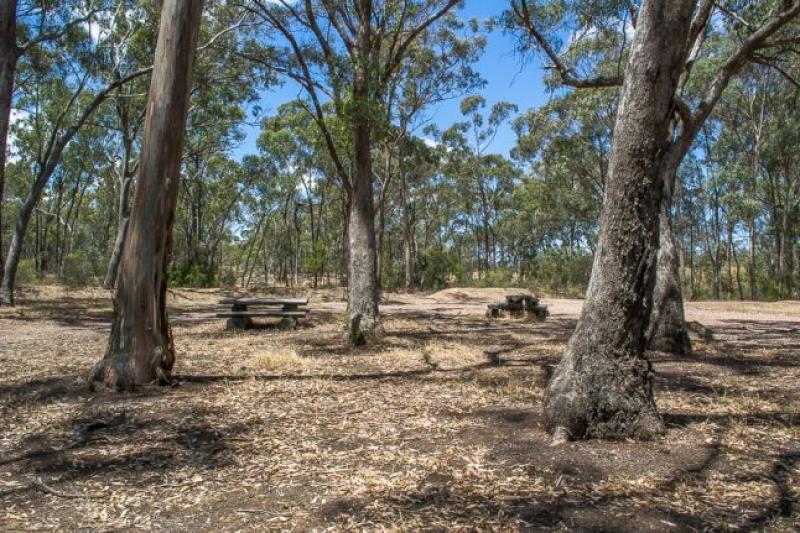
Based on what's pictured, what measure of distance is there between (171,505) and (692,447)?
313 cm

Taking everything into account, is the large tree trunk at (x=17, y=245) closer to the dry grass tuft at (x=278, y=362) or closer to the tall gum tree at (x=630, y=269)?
the dry grass tuft at (x=278, y=362)

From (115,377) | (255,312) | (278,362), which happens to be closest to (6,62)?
(255,312)

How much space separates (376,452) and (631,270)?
6.77 feet

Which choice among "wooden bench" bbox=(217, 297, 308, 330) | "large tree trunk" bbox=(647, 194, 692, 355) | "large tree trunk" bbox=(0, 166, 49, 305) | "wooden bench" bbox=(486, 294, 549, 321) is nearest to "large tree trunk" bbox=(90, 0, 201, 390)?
"wooden bench" bbox=(217, 297, 308, 330)

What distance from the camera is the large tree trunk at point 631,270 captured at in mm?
3777

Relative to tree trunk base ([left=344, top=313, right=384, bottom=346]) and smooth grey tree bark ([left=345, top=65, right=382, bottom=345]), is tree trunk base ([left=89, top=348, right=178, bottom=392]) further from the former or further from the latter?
smooth grey tree bark ([left=345, top=65, right=382, bottom=345])

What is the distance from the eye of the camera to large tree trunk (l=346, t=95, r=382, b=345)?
890 centimetres

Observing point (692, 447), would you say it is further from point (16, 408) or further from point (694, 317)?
point (694, 317)

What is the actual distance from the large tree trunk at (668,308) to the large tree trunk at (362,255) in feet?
13.1

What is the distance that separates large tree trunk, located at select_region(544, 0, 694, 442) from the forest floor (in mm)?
252

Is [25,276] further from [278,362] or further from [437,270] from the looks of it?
[278,362]

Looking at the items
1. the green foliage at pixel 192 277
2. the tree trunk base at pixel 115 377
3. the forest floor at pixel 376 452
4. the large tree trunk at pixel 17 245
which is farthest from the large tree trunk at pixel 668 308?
the green foliage at pixel 192 277

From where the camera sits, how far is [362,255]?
29.5 feet

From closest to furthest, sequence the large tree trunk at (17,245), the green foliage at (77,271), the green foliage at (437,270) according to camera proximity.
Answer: the large tree trunk at (17,245) < the green foliage at (77,271) < the green foliage at (437,270)
